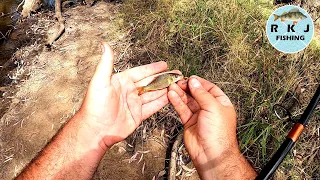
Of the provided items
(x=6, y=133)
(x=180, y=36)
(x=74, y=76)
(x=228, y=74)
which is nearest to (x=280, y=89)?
(x=228, y=74)

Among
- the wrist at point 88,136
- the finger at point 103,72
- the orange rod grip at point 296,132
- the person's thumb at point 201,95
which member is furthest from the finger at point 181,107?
the orange rod grip at point 296,132

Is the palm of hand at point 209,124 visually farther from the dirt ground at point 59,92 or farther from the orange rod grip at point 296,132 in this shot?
the dirt ground at point 59,92

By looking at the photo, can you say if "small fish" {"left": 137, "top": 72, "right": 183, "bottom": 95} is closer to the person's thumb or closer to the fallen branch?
the person's thumb

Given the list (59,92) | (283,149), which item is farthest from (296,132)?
(59,92)

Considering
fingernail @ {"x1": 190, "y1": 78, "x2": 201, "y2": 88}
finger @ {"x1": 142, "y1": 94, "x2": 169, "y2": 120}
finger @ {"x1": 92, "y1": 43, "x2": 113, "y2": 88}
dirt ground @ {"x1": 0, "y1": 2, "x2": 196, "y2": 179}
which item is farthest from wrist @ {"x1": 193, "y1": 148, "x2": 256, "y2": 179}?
dirt ground @ {"x1": 0, "y1": 2, "x2": 196, "y2": 179}

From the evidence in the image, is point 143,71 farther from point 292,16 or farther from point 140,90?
point 292,16

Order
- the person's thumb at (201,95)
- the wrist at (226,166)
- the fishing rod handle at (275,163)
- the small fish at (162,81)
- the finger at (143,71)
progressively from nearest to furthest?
the fishing rod handle at (275,163) → the wrist at (226,166) → the person's thumb at (201,95) → the small fish at (162,81) → the finger at (143,71)

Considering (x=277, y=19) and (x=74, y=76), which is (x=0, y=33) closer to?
(x=74, y=76)
